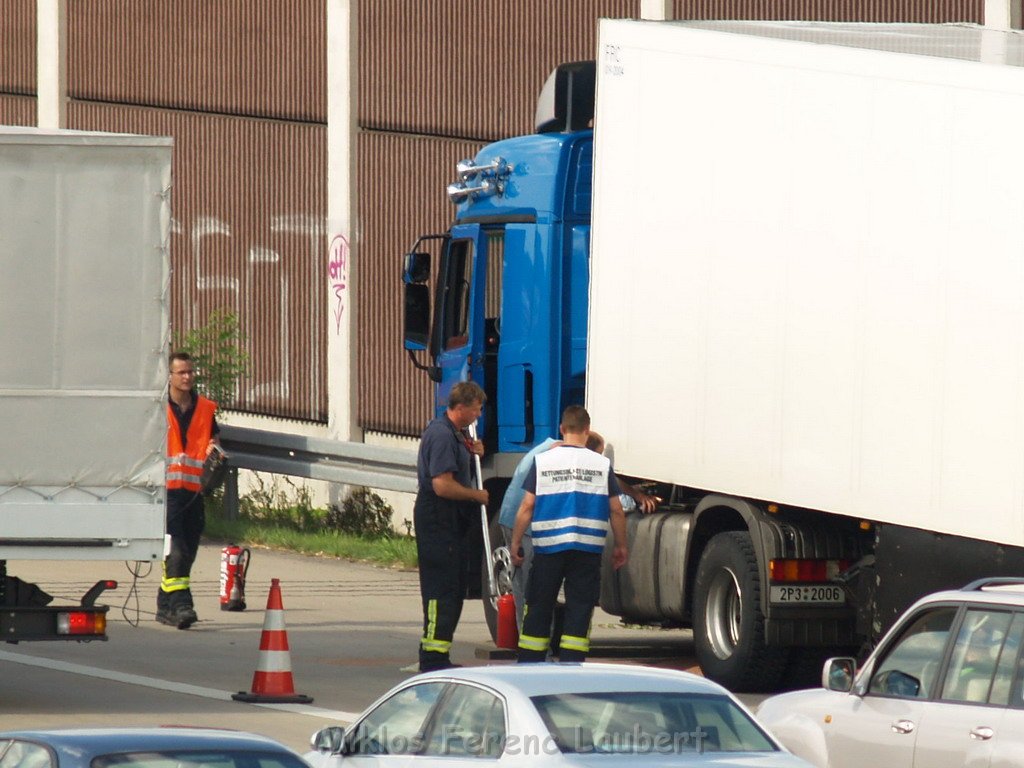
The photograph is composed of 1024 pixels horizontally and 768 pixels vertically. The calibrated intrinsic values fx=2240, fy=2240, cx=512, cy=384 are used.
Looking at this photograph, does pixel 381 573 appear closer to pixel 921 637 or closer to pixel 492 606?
pixel 492 606

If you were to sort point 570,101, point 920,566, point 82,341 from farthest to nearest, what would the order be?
point 570,101, point 82,341, point 920,566

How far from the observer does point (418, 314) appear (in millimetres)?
16688

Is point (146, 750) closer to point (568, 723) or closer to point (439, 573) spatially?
point (568, 723)

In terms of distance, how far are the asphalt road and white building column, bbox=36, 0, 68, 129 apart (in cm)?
952

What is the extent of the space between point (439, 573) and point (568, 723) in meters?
6.06

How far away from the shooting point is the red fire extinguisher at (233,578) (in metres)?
17.3

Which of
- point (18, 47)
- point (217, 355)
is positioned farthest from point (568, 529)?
point (18, 47)

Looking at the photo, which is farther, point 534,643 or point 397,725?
point 534,643

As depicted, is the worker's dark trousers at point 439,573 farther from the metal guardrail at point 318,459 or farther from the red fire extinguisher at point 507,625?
the metal guardrail at point 318,459

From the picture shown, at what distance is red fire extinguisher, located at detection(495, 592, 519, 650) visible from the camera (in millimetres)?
14734

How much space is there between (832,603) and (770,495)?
0.76 m

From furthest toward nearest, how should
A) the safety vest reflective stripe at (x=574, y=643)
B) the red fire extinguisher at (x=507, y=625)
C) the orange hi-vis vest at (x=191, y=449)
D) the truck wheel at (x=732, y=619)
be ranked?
the orange hi-vis vest at (x=191, y=449), the red fire extinguisher at (x=507, y=625), the truck wheel at (x=732, y=619), the safety vest reflective stripe at (x=574, y=643)

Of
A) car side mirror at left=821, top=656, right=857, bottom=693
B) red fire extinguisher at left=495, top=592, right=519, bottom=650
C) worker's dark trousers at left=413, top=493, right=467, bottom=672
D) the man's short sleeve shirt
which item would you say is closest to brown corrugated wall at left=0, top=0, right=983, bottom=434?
red fire extinguisher at left=495, top=592, right=519, bottom=650

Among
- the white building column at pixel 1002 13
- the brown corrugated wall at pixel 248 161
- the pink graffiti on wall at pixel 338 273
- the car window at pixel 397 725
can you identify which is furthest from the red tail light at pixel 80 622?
the brown corrugated wall at pixel 248 161
